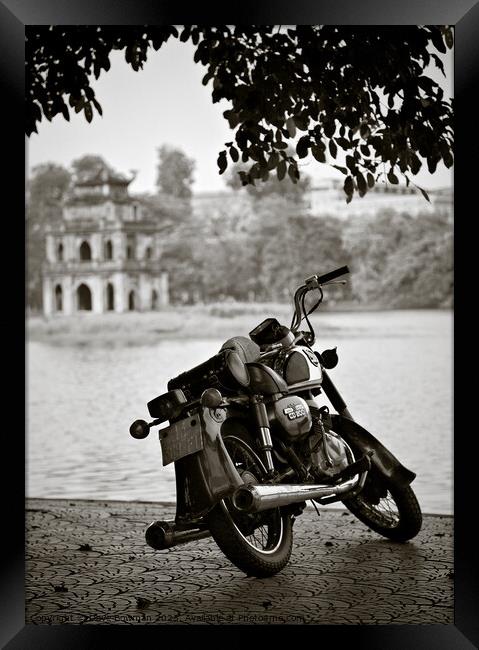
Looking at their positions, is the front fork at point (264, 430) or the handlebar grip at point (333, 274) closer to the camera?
the front fork at point (264, 430)

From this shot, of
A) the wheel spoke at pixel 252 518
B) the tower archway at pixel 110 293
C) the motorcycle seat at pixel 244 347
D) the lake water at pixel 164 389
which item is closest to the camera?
the wheel spoke at pixel 252 518

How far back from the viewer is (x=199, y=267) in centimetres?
680

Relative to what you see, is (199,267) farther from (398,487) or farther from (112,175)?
(398,487)

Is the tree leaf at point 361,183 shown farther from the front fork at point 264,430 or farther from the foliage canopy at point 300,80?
the front fork at point 264,430

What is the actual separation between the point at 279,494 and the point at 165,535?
461 millimetres

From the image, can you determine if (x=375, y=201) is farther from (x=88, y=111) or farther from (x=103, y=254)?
(x=88, y=111)

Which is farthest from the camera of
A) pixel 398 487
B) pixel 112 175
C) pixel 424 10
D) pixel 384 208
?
pixel 384 208

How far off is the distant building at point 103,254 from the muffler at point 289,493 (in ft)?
7.23

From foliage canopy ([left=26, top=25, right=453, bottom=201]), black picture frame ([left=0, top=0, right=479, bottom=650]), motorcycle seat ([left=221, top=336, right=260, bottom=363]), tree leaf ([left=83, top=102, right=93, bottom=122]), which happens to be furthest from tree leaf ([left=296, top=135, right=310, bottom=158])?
motorcycle seat ([left=221, top=336, right=260, bottom=363])

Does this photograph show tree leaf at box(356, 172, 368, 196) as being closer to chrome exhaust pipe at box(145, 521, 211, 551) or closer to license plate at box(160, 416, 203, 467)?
license plate at box(160, 416, 203, 467)

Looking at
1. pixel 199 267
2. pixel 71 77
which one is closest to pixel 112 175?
pixel 199 267
